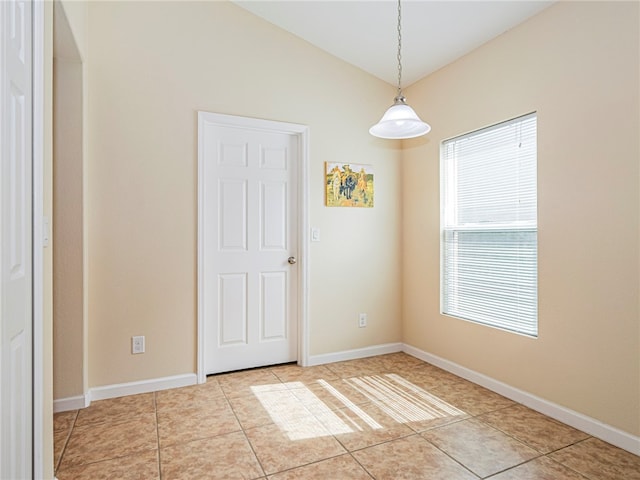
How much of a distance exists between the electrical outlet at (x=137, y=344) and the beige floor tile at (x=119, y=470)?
93cm

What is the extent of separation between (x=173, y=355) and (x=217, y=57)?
7.89 feet

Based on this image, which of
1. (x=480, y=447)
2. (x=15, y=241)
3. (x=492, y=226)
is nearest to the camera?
(x=15, y=241)

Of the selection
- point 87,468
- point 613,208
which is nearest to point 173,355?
point 87,468

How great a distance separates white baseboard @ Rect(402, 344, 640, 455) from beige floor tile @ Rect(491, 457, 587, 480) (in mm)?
454

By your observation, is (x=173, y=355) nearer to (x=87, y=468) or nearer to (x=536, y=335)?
(x=87, y=468)

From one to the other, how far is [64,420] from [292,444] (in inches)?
58.7

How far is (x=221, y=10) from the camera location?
304 centimetres

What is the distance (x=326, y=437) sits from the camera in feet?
7.17

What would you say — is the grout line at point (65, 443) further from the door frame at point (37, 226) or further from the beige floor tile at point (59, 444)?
the door frame at point (37, 226)

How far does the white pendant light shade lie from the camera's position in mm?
2113

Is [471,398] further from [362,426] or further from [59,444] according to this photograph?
[59,444]

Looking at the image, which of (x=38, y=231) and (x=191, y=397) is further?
(x=191, y=397)

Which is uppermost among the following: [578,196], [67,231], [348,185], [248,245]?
Answer: [348,185]

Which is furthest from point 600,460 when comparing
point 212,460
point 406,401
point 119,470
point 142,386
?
point 142,386
